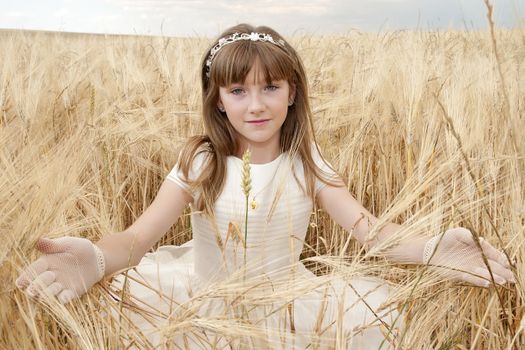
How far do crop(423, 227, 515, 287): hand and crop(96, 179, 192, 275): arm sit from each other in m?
0.49

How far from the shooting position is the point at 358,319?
1.23 metres

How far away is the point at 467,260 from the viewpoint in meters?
0.88

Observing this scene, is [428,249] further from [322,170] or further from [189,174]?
[189,174]

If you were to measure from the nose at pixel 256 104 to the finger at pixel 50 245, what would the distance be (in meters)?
0.51

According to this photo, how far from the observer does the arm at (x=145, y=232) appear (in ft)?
3.16

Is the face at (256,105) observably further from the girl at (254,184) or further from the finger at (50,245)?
the finger at (50,245)

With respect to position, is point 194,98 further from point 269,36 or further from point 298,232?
point 298,232

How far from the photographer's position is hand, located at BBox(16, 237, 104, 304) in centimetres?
72

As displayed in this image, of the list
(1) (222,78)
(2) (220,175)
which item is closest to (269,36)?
(1) (222,78)

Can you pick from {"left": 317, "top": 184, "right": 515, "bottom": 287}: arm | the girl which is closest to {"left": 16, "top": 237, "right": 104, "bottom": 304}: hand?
the girl

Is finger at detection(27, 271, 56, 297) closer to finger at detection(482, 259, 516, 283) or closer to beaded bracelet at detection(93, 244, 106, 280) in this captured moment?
beaded bracelet at detection(93, 244, 106, 280)

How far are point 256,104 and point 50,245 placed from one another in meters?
0.55

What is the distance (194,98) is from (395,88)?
625mm

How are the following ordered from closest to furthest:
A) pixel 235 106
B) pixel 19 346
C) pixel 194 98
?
pixel 19 346
pixel 235 106
pixel 194 98
